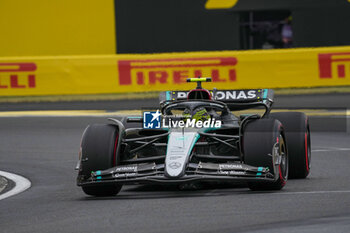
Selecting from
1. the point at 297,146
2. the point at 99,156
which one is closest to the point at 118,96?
the point at 297,146

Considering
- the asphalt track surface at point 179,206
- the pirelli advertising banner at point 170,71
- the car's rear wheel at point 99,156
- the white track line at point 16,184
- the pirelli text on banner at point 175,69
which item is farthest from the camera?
the pirelli text on banner at point 175,69

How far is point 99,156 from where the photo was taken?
32.5ft

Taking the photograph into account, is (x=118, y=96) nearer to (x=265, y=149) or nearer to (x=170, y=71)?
(x=170, y=71)

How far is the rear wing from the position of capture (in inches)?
466

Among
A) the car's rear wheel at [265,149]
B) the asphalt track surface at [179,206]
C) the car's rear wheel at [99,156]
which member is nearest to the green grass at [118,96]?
the asphalt track surface at [179,206]

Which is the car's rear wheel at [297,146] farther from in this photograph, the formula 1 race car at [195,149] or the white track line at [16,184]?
the white track line at [16,184]

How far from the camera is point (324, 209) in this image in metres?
8.13

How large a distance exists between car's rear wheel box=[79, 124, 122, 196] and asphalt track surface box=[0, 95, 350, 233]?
14cm

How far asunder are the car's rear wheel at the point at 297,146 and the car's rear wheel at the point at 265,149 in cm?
101

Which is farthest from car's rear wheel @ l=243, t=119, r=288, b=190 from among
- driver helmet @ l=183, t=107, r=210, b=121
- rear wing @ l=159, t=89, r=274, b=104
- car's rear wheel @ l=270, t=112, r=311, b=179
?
rear wing @ l=159, t=89, r=274, b=104

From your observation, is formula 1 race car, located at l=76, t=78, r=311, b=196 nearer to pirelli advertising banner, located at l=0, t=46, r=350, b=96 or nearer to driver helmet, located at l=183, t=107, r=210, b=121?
driver helmet, located at l=183, t=107, r=210, b=121

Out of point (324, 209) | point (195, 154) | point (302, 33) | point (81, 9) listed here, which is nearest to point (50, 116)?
point (81, 9)

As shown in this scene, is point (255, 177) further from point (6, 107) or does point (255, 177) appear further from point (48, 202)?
point (6, 107)

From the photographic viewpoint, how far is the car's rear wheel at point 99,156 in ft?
32.4
